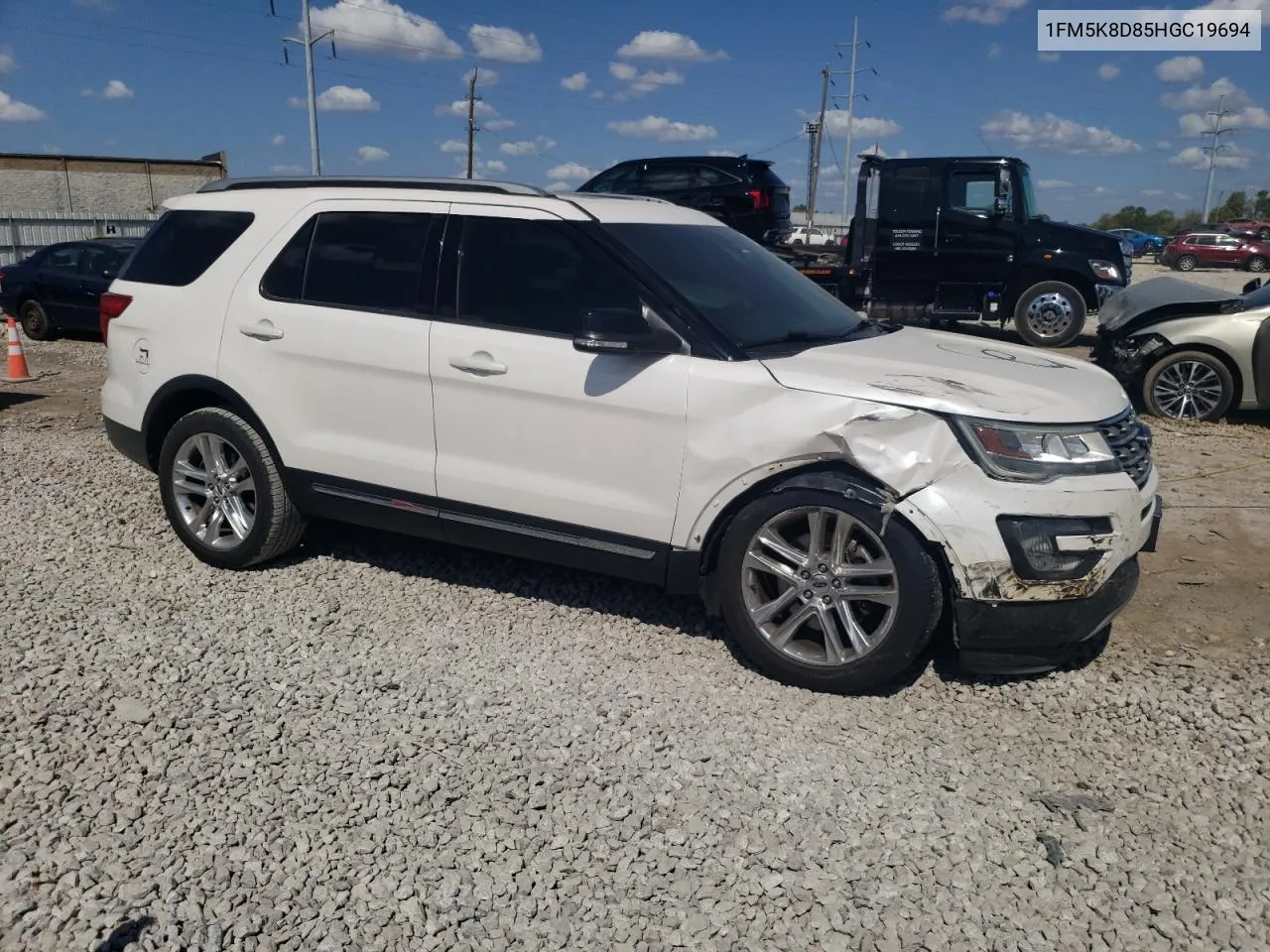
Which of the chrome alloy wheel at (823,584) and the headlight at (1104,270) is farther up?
the headlight at (1104,270)

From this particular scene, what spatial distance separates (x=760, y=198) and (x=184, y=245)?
1228 cm

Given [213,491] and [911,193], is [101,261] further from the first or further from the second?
[213,491]

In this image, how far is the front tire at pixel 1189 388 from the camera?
8648 mm

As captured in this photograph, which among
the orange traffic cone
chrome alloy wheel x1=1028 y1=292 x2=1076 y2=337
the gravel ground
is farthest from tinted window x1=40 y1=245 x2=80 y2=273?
chrome alloy wheel x1=1028 y1=292 x2=1076 y2=337

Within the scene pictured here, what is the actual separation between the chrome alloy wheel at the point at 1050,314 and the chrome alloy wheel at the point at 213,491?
11.8m

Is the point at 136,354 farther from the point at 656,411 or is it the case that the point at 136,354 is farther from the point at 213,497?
the point at 656,411

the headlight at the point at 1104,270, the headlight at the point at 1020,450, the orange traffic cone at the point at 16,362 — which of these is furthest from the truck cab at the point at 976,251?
the headlight at the point at 1020,450

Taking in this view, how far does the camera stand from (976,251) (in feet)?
45.8

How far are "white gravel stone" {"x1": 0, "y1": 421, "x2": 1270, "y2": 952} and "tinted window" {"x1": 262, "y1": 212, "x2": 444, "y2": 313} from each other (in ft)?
4.55

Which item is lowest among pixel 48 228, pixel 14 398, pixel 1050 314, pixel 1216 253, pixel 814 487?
pixel 14 398

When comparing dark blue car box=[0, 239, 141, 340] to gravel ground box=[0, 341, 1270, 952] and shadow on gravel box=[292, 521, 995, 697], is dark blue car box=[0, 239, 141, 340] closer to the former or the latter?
shadow on gravel box=[292, 521, 995, 697]

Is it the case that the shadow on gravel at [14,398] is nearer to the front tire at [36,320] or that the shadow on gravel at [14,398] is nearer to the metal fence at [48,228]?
the front tire at [36,320]

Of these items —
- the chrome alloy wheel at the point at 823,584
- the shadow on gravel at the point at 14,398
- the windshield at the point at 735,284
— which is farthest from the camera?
the shadow on gravel at the point at 14,398

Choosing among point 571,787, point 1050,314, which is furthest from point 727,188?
point 571,787
